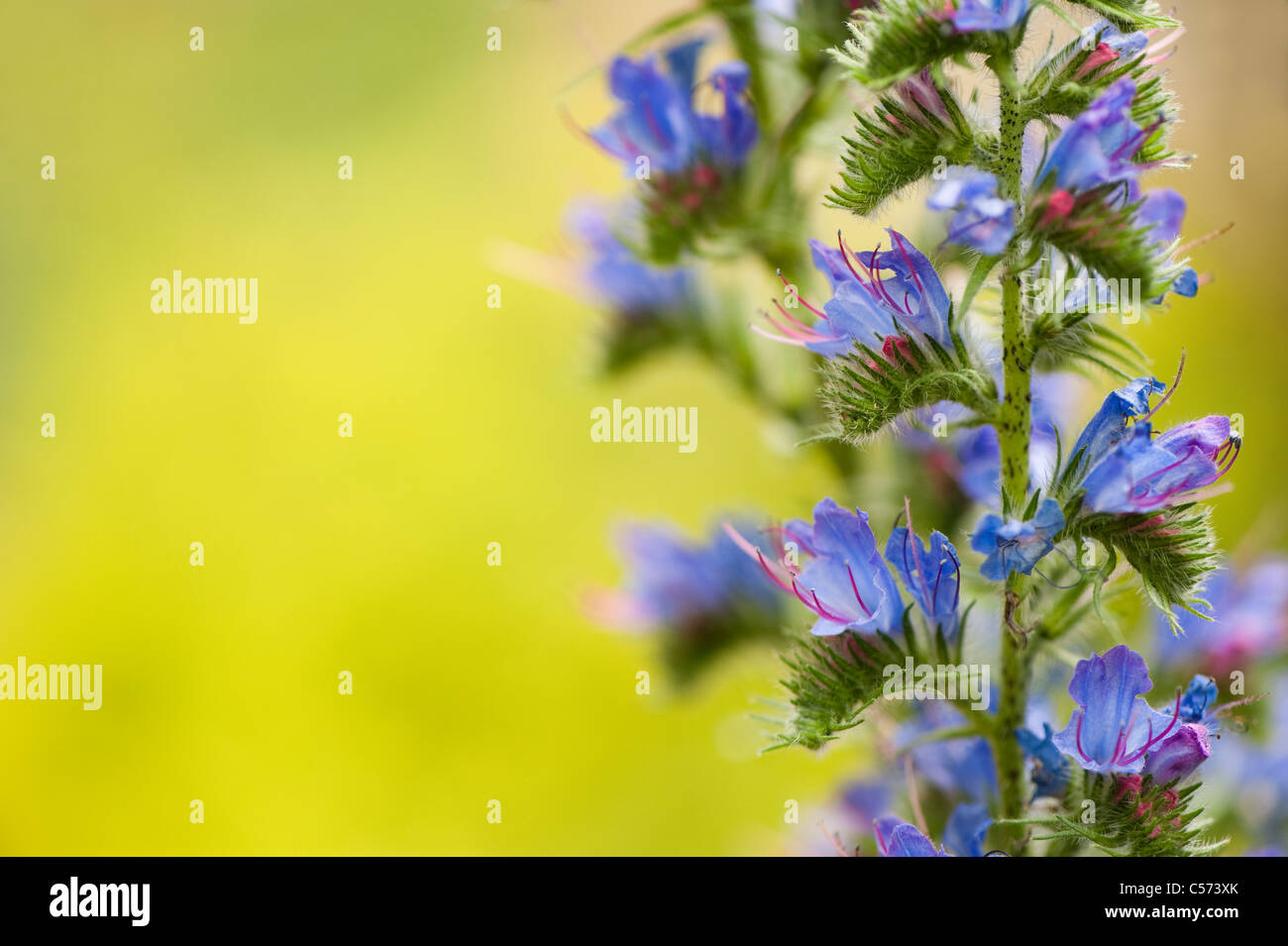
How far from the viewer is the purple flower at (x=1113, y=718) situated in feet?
4.73

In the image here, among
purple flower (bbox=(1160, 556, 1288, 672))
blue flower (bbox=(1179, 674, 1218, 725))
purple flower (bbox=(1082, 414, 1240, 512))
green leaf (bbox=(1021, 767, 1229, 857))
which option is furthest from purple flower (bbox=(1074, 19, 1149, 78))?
purple flower (bbox=(1160, 556, 1288, 672))

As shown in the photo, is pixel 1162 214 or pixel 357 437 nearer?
pixel 1162 214

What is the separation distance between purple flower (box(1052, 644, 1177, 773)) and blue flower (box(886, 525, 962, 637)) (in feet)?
0.66

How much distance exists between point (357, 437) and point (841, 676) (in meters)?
4.20

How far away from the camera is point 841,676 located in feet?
5.35

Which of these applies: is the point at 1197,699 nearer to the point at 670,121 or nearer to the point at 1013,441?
the point at 1013,441

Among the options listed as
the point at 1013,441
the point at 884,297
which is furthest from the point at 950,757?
the point at 884,297

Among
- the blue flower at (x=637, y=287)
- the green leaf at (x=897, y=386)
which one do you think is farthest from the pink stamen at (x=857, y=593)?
the blue flower at (x=637, y=287)

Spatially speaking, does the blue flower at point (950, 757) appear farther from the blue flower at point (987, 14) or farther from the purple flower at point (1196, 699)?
the blue flower at point (987, 14)

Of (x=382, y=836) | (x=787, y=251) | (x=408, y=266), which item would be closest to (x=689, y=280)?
(x=787, y=251)

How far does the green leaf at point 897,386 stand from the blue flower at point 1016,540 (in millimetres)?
157

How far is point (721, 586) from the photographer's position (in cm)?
255
